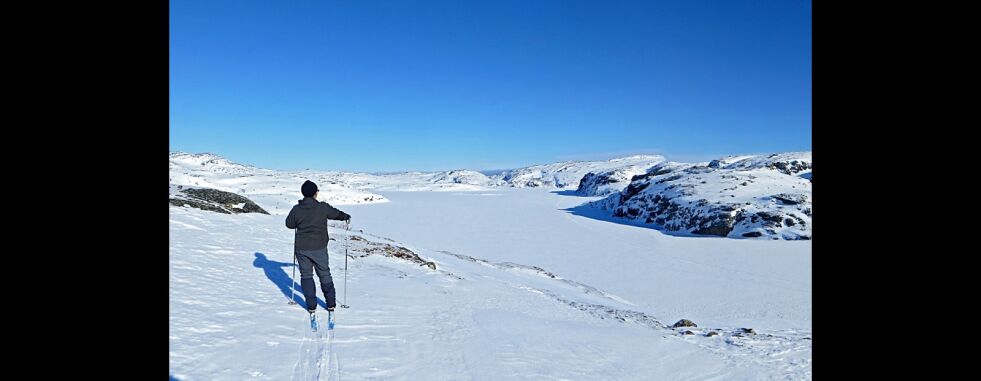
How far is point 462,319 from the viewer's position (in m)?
7.38

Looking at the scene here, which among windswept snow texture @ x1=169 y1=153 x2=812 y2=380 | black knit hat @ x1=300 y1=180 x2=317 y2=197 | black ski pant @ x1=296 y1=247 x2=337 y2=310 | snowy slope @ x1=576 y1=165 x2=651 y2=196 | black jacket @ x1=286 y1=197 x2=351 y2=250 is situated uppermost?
snowy slope @ x1=576 y1=165 x2=651 y2=196

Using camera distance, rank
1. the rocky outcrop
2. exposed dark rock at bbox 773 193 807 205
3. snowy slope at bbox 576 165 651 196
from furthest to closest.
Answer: snowy slope at bbox 576 165 651 196 → exposed dark rock at bbox 773 193 807 205 → the rocky outcrop

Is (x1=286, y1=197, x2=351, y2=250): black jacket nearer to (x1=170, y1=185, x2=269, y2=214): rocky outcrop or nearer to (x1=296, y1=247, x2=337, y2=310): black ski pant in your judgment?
(x1=296, y1=247, x2=337, y2=310): black ski pant

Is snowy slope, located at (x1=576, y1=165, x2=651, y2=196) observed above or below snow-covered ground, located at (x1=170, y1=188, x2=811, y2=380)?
above

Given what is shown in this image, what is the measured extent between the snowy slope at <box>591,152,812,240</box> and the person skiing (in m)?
27.8

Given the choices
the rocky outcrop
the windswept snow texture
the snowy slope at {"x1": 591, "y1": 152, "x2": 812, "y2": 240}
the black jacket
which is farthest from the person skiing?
the snowy slope at {"x1": 591, "y1": 152, "x2": 812, "y2": 240}

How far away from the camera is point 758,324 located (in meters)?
9.98

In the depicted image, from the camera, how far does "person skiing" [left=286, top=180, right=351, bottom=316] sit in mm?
6148
